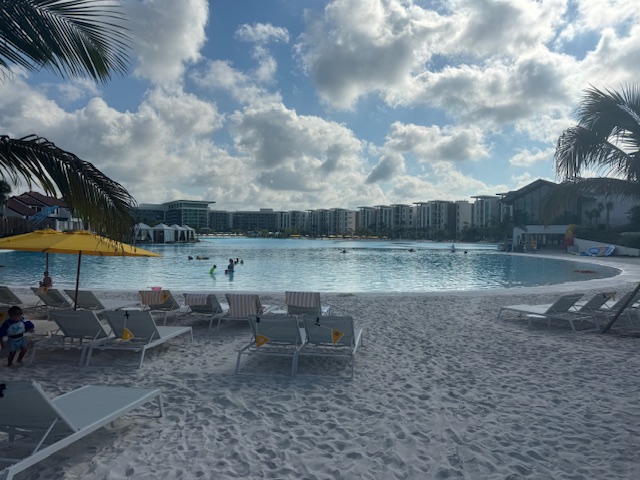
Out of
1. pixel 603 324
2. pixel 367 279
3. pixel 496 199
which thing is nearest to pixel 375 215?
pixel 496 199

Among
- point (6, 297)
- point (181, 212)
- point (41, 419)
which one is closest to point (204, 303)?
point (6, 297)

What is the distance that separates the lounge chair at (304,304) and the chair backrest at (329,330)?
7.29 ft

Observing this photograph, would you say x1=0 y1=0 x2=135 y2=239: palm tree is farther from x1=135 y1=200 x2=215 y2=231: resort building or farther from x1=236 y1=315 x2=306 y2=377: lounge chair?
x1=135 y1=200 x2=215 y2=231: resort building

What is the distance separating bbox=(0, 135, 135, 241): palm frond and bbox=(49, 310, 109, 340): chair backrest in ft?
6.83

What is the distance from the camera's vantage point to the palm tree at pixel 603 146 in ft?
24.2

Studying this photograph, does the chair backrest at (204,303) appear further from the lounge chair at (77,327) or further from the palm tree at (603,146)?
the palm tree at (603,146)

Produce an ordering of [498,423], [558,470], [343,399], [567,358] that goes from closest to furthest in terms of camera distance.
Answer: [558,470] < [498,423] < [343,399] < [567,358]

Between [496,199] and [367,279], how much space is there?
107m

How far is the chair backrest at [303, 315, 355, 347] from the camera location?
17.1 feet

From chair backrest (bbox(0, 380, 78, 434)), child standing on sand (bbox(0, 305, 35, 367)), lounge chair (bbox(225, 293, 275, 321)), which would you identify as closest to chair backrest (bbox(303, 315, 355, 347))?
lounge chair (bbox(225, 293, 275, 321))

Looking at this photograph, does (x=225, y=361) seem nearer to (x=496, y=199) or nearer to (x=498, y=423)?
(x=498, y=423)

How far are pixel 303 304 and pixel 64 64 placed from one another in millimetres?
5150

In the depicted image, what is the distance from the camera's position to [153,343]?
546cm

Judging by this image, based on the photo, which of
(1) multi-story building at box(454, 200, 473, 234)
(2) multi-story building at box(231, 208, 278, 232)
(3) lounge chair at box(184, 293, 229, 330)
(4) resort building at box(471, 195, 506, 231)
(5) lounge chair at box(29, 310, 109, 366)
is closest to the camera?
(5) lounge chair at box(29, 310, 109, 366)
